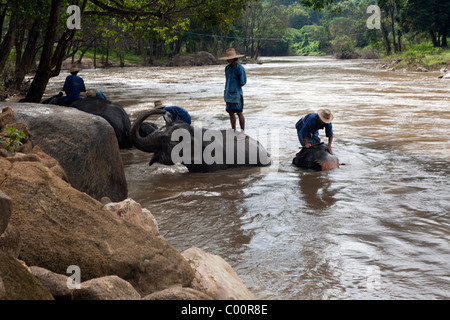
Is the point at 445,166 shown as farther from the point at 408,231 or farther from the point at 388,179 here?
the point at 408,231

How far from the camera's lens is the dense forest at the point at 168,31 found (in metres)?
11.7

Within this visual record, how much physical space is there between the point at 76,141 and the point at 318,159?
4.03 m

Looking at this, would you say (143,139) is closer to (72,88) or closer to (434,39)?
(72,88)

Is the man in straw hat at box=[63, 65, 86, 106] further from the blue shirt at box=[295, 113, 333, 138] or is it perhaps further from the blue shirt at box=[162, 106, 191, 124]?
the blue shirt at box=[295, 113, 333, 138]

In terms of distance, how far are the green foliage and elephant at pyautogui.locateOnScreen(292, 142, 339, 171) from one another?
189 inches

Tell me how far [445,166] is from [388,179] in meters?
1.32

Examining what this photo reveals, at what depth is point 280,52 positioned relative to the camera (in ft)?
372

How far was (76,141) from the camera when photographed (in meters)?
5.27

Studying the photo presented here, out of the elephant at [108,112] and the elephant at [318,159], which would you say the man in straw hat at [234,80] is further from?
the elephant at [108,112]

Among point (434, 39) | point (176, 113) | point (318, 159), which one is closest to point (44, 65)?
point (176, 113)

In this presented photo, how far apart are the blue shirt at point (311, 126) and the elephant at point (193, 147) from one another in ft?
2.81

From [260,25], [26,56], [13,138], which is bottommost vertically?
[13,138]

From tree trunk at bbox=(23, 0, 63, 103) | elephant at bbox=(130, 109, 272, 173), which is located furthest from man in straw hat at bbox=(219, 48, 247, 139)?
tree trunk at bbox=(23, 0, 63, 103)
